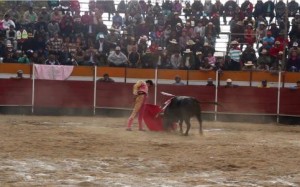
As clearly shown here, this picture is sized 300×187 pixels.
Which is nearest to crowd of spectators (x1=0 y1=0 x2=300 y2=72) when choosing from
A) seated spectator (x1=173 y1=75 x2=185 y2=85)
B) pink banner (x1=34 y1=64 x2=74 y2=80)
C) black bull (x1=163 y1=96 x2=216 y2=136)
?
pink banner (x1=34 y1=64 x2=74 y2=80)

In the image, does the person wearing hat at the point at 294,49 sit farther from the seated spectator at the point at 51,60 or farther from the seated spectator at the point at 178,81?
the seated spectator at the point at 51,60

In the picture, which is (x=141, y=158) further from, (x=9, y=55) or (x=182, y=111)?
(x=9, y=55)

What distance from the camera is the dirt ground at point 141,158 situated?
7648mm

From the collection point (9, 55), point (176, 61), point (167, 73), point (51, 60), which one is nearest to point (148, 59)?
point (167, 73)

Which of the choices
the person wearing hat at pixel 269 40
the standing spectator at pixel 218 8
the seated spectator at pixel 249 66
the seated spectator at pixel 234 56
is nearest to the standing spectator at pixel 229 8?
the standing spectator at pixel 218 8

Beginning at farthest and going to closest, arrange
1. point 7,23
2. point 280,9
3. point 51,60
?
point 280,9
point 7,23
point 51,60

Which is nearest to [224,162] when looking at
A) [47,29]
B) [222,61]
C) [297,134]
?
[297,134]

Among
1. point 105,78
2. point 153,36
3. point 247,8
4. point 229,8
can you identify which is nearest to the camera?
point 105,78

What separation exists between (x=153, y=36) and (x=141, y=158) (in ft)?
36.9

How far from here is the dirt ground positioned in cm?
765

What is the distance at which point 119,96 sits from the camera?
61.8 ft

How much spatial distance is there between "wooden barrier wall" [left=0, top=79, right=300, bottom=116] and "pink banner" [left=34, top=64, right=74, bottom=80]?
0.15m

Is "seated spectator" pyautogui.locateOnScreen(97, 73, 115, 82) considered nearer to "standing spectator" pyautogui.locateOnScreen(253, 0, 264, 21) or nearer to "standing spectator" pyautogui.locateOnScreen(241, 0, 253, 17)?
"standing spectator" pyautogui.locateOnScreen(241, 0, 253, 17)

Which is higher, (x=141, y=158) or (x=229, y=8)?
(x=229, y=8)
